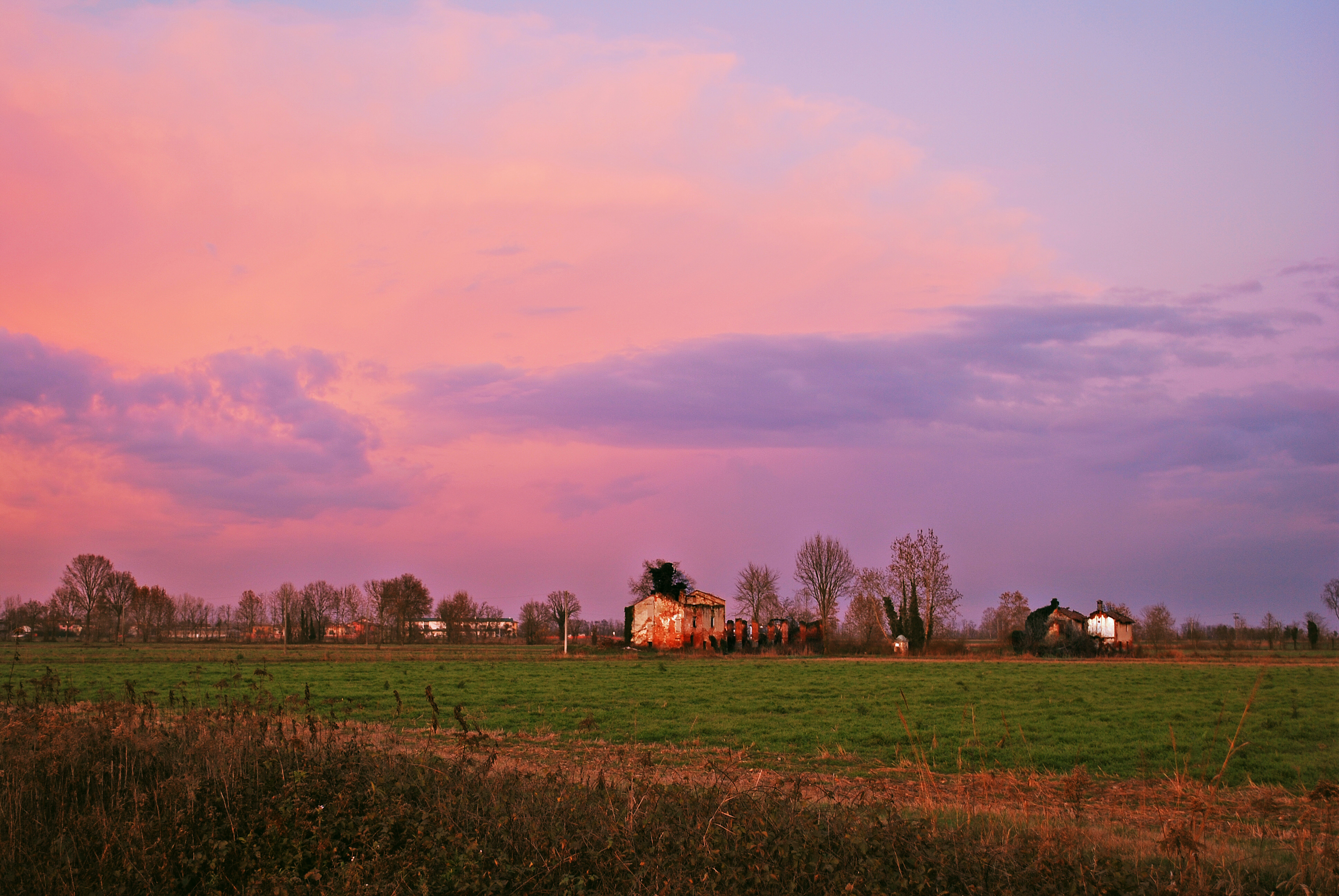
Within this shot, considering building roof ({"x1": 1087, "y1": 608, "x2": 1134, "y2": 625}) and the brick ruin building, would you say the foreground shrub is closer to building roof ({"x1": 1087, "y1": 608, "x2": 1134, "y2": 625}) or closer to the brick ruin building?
the brick ruin building

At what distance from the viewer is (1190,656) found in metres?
70.8

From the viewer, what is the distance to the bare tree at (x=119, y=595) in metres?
123

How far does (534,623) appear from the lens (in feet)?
479

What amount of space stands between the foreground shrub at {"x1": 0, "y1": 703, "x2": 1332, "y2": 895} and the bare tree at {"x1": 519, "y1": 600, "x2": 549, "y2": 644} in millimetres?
126395

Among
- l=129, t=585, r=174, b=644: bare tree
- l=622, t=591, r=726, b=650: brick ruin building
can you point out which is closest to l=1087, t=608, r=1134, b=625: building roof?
l=622, t=591, r=726, b=650: brick ruin building

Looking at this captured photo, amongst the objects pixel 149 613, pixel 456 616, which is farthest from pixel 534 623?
pixel 149 613

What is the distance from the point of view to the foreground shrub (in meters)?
6.51

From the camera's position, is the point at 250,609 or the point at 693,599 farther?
the point at 250,609

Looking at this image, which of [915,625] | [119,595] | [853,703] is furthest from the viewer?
[119,595]

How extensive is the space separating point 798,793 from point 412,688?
91.3 feet

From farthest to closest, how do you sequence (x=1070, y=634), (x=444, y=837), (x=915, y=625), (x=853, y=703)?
(x=915, y=625)
(x=1070, y=634)
(x=853, y=703)
(x=444, y=837)

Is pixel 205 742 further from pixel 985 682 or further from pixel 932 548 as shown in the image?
pixel 932 548

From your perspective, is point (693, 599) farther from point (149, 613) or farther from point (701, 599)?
point (149, 613)

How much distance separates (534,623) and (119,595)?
2489 inches
